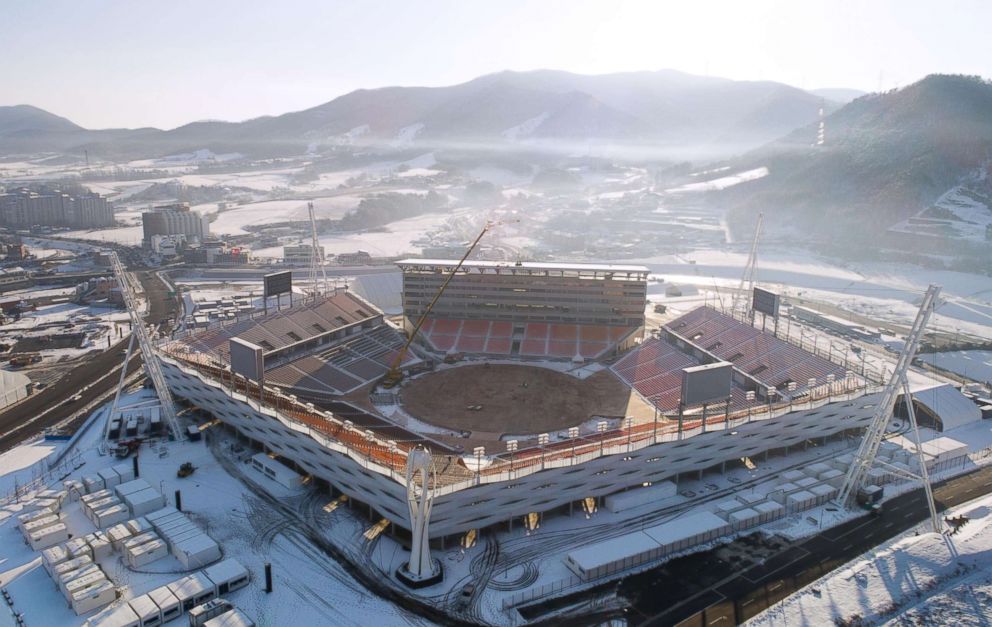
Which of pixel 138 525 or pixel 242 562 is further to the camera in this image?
pixel 138 525

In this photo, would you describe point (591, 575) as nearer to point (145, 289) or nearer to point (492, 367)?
point (492, 367)

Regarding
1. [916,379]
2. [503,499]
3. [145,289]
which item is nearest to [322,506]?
[503,499]

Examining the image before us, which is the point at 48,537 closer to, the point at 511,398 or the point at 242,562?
the point at 242,562

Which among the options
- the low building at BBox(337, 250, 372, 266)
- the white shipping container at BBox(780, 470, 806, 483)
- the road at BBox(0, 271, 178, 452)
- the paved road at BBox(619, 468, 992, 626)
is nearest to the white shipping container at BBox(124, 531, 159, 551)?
the road at BBox(0, 271, 178, 452)

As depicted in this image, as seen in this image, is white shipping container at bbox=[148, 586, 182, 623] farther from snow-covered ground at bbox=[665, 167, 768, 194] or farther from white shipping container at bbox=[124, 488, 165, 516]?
snow-covered ground at bbox=[665, 167, 768, 194]

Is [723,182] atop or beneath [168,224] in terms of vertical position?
atop

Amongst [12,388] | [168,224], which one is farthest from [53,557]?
→ [168,224]
